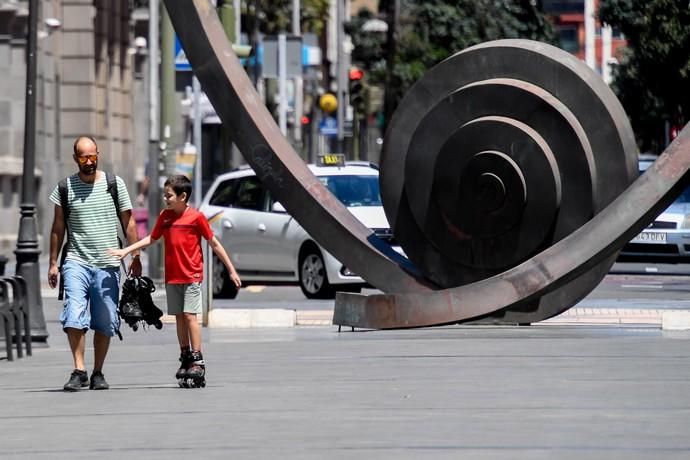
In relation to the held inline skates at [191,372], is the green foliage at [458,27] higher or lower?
higher

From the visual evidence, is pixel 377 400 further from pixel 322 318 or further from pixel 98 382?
pixel 322 318

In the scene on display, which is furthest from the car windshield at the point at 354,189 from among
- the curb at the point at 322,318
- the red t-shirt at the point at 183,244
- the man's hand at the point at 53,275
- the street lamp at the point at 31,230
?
the man's hand at the point at 53,275

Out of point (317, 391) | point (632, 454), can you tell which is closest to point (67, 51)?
point (317, 391)

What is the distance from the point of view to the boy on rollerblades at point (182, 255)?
14.2 m

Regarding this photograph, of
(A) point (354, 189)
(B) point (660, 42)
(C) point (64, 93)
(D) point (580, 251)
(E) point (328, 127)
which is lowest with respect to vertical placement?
(D) point (580, 251)

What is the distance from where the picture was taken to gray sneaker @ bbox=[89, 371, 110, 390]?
46.3 ft

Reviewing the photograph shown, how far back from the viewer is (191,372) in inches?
543

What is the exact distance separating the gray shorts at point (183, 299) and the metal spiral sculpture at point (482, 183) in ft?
11.5

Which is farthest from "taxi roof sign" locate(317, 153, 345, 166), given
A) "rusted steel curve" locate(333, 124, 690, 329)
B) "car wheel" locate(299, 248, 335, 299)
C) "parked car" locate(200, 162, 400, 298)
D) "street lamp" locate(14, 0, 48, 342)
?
"rusted steel curve" locate(333, 124, 690, 329)

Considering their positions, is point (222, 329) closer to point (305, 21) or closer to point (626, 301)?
point (626, 301)

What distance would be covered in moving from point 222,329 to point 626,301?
5.46 meters

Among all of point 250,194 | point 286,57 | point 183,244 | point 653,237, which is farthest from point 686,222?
point 183,244

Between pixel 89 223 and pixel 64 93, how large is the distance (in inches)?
1228

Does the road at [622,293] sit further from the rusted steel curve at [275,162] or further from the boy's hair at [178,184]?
the boy's hair at [178,184]
